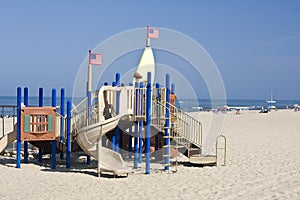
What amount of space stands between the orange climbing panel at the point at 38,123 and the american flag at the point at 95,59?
205 cm

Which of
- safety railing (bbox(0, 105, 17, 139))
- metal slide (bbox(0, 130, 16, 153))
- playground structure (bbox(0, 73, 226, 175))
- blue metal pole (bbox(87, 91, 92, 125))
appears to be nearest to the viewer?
playground structure (bbox(0, 73, 226, 175))

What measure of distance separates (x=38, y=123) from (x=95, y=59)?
284 cm

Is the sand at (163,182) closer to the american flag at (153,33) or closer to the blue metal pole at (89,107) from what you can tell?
the blue metal pole at (89,107)

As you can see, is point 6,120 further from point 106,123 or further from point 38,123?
point 106,123

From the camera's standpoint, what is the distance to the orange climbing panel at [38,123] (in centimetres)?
1358

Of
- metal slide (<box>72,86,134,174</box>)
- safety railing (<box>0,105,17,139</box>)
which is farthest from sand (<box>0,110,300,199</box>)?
safety railing (<box>0,105,17,139</box>)

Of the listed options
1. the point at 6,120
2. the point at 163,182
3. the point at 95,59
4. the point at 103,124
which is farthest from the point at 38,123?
the point at 6,120

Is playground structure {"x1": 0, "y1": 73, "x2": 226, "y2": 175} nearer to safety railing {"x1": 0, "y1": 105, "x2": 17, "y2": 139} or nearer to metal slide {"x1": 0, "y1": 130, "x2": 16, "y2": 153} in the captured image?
metal slide {"x1": 0, "y1": 130, "x2": 16, "y2": 153}

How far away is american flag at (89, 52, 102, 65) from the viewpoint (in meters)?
14.5

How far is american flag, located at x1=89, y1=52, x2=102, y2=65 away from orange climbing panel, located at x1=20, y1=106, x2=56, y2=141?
2048mm

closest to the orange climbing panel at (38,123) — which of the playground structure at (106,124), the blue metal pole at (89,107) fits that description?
the playground structure at (106,124)

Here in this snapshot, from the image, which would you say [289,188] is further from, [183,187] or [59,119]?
[59,119]

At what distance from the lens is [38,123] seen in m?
13.7

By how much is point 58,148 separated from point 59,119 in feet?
3.63
